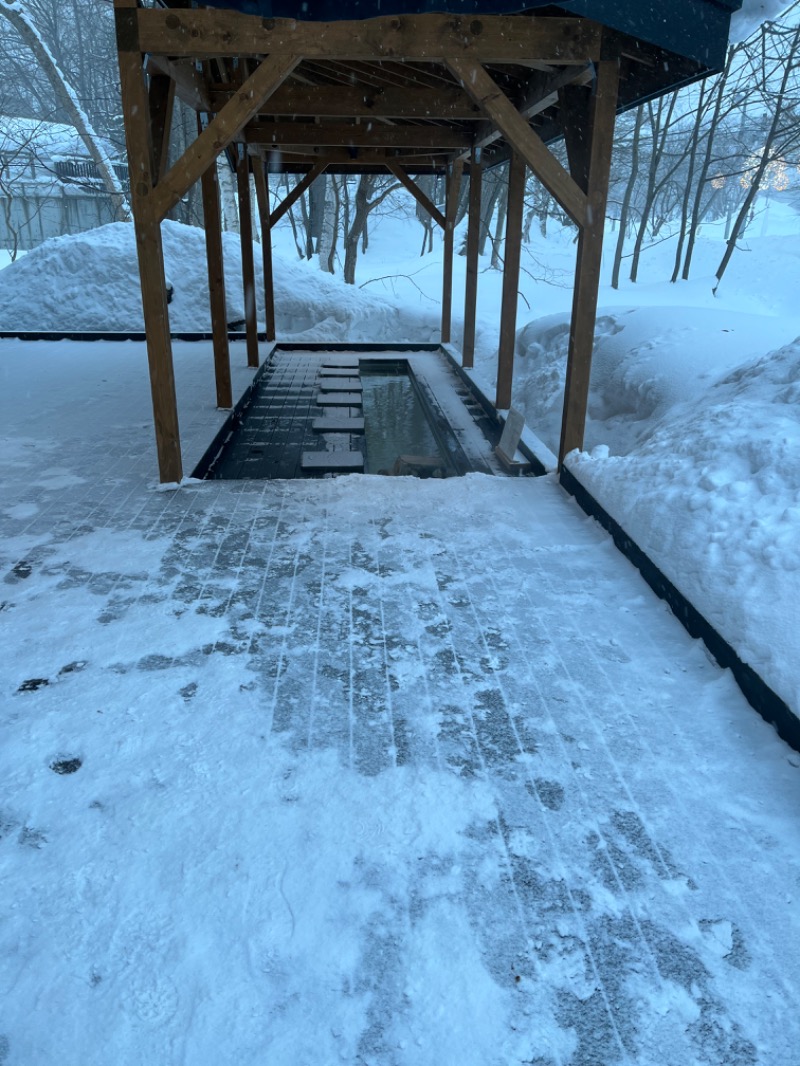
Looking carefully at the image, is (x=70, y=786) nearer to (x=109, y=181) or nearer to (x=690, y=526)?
(x=690, y=526)

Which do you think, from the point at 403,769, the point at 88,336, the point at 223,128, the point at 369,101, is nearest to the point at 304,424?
the point at 369,101

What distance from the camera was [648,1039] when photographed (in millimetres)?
1427

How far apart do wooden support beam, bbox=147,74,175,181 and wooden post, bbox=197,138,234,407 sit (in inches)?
41.7

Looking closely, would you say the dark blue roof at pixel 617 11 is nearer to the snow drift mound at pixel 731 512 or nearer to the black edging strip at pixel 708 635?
the snow drift mound at pixel 731 512

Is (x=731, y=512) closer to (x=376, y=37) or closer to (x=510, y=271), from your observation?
(x=376, y=37)

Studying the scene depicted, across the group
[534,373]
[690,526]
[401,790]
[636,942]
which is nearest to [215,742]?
[401,790]

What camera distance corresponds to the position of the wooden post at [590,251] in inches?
154

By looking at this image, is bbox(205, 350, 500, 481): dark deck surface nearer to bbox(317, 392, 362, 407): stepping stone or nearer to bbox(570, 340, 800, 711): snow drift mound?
bbox(317, 392, 362, 407): stepping stone

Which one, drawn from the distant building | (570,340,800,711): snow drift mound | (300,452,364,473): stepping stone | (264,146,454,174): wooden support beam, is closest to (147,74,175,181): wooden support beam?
(300,452,364,473): stepping stone

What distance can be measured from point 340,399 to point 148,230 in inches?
137

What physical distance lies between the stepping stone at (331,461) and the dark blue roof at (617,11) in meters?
2.49

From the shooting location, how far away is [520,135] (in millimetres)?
3902

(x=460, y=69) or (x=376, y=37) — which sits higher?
(x=376, y=37)

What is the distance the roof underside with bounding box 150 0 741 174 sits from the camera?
3496 mm
